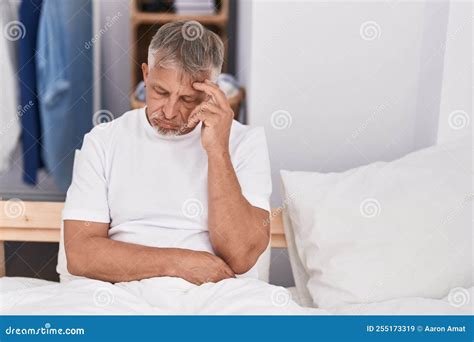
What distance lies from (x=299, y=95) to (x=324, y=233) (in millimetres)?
369

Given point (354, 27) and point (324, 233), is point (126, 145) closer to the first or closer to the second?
point (324, 233)

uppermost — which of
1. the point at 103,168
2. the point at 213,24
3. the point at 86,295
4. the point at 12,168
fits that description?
the point at 213,24

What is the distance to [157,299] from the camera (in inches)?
40.1

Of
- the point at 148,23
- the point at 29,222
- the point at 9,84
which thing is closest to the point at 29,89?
the point at 9,84

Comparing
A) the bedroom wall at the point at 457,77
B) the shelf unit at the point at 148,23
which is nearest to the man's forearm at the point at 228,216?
the bedroom wall at the point at 457,77

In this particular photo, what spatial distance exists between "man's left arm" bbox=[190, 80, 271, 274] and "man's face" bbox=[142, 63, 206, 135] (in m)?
0.02

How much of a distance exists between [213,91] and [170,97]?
7cm

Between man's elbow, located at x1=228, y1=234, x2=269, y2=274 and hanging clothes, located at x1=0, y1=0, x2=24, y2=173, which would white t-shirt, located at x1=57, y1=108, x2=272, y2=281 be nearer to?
man's elbow, located at x1=228, y1=234, x2=269, y2=274

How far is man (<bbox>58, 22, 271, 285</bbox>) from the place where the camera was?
105 cm

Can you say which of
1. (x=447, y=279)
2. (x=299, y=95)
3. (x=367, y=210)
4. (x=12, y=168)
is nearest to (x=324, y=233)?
(x=367, y=210)

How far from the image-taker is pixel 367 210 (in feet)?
3.98

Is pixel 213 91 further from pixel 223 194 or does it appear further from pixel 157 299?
pixel 157 299

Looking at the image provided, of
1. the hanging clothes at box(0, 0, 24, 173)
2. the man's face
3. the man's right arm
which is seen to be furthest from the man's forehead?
the hanging clothes at box(0, 0, 24, 173)

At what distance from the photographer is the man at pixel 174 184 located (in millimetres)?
1052
